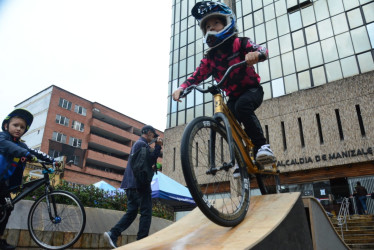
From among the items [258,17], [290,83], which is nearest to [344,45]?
[290,83]

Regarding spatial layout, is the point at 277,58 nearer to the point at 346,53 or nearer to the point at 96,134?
the point at 346,53

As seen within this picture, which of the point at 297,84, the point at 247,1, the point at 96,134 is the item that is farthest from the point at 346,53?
the point at 96,134

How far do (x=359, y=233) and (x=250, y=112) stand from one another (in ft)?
31.7

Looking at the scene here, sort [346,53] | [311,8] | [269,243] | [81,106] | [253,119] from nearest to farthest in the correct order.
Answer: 1. [269,243]
2. [253,119]
3. [346,53]
4. [311,8]
5. [81,106]

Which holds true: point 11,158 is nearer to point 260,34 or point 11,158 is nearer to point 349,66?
point 349,66

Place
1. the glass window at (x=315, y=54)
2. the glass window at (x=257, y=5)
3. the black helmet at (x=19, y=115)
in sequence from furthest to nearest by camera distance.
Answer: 1. the glass window at (x=257, y=5)
2. the glass window at (x=315, y=54)
3. the black helmet at (x=19, y=115)

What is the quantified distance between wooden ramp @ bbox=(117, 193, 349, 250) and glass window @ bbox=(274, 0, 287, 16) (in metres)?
24.6

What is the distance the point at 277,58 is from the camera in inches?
915

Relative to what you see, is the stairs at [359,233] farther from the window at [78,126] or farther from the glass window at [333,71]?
the window at [78,126]

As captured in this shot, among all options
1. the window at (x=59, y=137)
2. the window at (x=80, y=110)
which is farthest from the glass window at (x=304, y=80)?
the window at (x=80, y=110)

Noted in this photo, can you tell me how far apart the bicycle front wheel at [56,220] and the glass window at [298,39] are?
22800 mm

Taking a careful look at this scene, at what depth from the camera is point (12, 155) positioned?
3.88 meters

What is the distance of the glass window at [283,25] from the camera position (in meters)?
23.6

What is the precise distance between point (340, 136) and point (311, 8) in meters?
12.1
